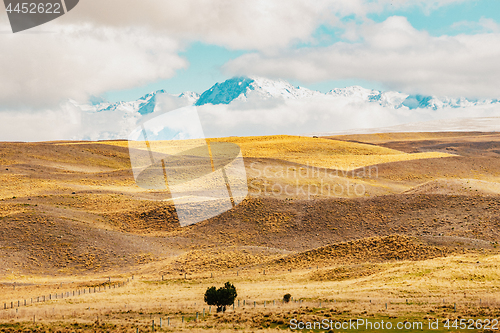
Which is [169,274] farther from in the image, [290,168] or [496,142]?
[496,142]

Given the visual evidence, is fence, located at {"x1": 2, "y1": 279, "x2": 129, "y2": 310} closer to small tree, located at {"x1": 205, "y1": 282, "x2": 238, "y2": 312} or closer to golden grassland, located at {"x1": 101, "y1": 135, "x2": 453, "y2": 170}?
small tree, located at {"x1": 205, "y1": 282, "x2": 238, "y2": 312}

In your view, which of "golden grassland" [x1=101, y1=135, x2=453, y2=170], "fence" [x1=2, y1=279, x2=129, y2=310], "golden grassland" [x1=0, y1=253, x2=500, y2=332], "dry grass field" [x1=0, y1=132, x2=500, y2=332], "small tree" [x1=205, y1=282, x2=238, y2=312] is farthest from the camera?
"golden grassland" [x1=101, y1=135, x2=453, y2=170]

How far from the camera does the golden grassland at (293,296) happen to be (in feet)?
72.1

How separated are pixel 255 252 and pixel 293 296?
15355 mm

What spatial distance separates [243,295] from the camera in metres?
28.8

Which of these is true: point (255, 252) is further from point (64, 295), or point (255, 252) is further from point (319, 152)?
point (319, 152)

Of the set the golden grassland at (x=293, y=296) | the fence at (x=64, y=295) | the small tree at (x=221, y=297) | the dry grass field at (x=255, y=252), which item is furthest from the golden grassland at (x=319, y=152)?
the small tree at (x=221, y=297)

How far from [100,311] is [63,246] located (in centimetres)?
1900

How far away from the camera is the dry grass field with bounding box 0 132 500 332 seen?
23.6 metres

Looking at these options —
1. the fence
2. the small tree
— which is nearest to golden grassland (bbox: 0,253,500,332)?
the small tree

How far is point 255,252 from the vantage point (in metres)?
43.0

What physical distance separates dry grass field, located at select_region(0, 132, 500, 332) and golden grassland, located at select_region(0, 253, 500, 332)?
0.40 feet

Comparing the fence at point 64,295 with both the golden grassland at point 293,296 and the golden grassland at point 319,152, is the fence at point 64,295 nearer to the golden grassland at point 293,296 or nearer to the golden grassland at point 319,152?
the golden grassland at point 293,296

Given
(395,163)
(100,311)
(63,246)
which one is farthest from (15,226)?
(395,163)
